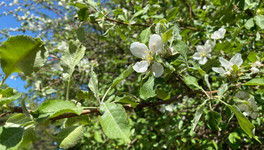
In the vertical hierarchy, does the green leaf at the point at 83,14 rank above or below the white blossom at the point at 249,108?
above

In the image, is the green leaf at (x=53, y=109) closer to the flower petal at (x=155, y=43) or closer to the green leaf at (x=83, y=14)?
the flower petal at (x=155, y=43)

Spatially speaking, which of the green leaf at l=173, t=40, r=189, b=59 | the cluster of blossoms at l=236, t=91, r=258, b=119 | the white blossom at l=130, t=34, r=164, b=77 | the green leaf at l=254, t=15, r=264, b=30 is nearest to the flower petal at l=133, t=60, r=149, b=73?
the white blossom at l=130, t=34, r=164, b=77

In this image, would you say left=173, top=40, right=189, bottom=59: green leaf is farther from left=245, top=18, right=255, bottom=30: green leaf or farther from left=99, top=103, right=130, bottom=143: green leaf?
left=245, top=18, right=255, bottom=30: green leaf

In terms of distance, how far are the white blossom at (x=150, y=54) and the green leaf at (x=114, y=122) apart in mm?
232

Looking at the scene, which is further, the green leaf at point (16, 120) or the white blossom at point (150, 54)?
the white blossom at point (150, 54)

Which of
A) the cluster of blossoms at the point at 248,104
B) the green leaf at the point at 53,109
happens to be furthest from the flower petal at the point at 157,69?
the cluster of blossoms at the point at 248,104

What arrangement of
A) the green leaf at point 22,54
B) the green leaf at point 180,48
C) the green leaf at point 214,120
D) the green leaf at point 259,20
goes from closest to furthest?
the green leaf at point 22,54, the green leaf at point 180,48, the green leaf at point 214,120, the green leaf at point 259,20

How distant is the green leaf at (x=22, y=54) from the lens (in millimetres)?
708

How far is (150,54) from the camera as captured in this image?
95 cm

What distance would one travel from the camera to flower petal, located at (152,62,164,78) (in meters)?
0.88

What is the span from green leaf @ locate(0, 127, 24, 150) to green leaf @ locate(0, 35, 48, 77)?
23cm

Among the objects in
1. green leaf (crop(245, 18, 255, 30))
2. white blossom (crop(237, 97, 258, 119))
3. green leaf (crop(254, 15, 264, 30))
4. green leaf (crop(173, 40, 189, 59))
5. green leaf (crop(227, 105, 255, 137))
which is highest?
green leaf (crop(173, 40, 189, 59))

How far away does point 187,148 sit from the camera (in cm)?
191

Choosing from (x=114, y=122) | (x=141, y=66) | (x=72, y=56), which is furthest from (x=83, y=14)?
(x=114, y=122)
